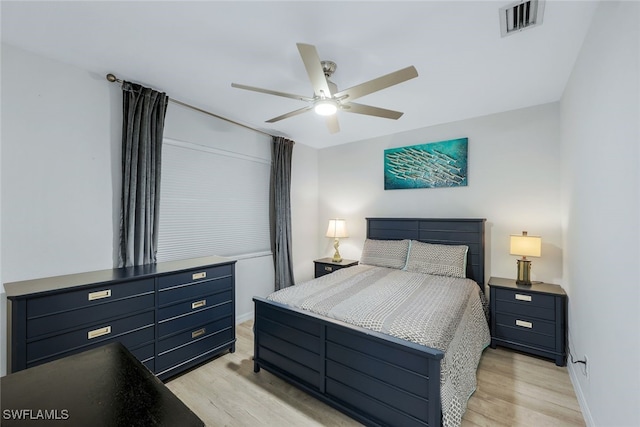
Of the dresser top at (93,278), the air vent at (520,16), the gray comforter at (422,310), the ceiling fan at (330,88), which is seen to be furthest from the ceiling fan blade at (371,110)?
the dresser top at (93,278)

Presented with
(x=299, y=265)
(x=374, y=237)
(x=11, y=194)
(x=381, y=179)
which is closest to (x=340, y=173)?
(x=381, y=179)

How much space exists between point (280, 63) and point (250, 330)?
9.40 ft

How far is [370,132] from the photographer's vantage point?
394 centimetres

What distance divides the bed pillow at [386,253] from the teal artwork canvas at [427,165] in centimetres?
83

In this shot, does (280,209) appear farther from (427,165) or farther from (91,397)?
(91,397)

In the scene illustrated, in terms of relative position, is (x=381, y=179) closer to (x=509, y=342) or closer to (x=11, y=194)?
(x=509, y=342)

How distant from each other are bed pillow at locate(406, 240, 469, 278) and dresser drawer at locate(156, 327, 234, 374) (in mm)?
2166

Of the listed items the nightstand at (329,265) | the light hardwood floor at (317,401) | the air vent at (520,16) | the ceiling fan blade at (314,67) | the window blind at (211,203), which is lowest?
the light hardwood floor at (317,401)

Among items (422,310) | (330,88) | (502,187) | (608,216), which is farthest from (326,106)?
(502,187)

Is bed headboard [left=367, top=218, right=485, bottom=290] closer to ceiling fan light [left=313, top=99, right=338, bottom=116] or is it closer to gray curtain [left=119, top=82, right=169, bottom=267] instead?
ceiling fan light [left=313, top=99, right=338, bottom=116]

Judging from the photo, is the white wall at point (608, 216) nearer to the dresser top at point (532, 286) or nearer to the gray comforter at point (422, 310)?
the dresser top at point (532, 286)

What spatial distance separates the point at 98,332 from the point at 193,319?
690 mm

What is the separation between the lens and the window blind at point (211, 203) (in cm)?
284

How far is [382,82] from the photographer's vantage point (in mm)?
1814
